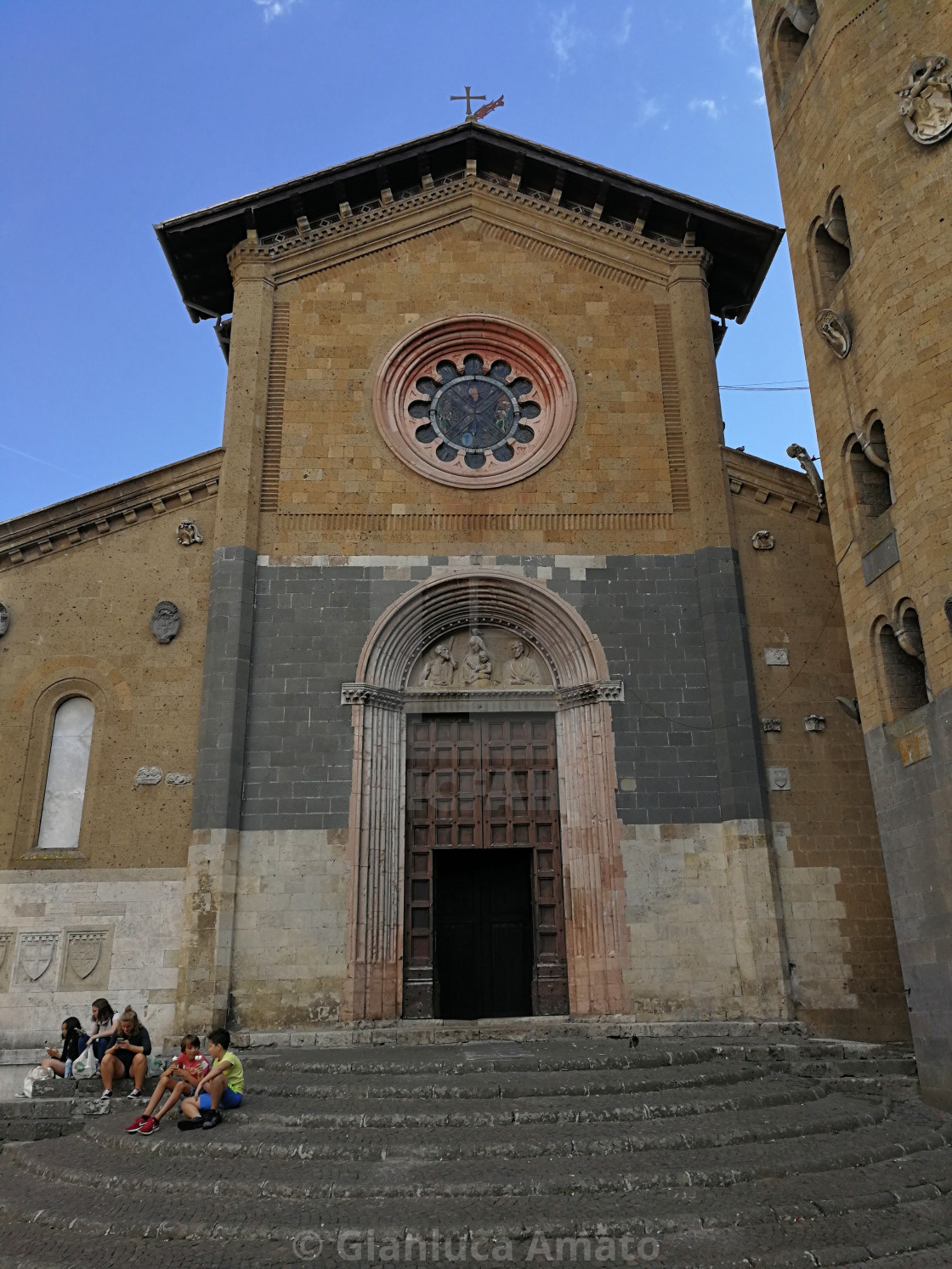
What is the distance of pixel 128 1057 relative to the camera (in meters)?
10.9

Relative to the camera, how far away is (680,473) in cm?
1636

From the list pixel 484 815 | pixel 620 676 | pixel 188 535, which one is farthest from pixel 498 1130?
pixel 188 535

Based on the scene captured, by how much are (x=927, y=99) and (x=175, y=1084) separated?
1314 centimetres

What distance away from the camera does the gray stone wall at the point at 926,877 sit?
10.3 m

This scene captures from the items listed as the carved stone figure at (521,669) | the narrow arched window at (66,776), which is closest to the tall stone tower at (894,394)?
the carved stone figure at (521,669)

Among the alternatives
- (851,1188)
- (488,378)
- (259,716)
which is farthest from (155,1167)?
(488,378)

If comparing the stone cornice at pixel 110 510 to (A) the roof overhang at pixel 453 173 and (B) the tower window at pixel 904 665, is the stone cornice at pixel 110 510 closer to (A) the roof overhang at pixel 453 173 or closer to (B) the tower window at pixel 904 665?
(A) the roof overhang at pixel 453 173

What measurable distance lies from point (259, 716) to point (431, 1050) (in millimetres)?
5129

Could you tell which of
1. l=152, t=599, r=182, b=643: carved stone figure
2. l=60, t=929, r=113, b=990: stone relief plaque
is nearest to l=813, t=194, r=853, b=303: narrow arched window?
l=152, t=599, r=182, b=643: carved stone figure

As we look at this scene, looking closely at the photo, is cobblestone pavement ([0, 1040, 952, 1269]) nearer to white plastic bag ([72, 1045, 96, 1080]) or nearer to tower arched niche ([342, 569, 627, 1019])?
white plastic bag ([72, 1045, 96, 1080])

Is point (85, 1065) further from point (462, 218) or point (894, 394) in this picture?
point (462, 218)

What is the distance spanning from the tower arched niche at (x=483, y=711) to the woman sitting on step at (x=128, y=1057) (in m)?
3.10

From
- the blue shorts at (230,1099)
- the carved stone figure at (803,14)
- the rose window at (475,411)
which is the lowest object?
the blue shorts at (230,1099)

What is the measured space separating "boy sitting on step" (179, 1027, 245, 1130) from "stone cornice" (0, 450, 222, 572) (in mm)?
8418
